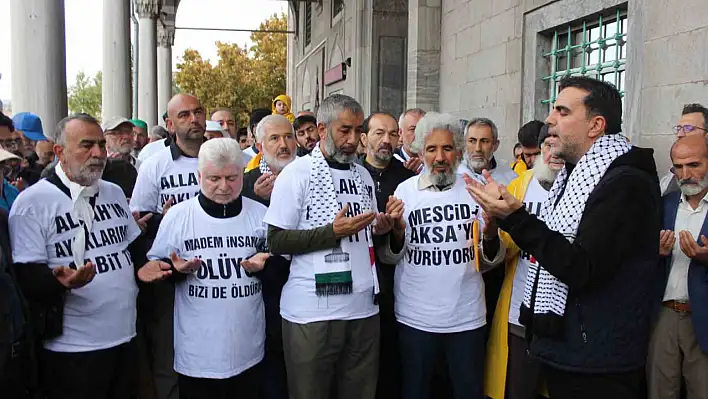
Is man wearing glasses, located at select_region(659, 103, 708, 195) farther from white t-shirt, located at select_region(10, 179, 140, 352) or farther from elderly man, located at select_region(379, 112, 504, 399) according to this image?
white t-shirt, located at select_region(10, 179, 140, 352)

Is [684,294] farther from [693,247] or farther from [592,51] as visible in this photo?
[592,51]

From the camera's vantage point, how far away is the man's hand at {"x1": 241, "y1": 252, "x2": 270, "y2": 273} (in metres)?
3.03

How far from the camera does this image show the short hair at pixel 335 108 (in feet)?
10.5

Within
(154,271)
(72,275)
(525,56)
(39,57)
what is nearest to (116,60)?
(39,57)

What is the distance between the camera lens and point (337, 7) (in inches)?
608

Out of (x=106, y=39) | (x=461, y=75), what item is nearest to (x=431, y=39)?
(x=461, y=75)

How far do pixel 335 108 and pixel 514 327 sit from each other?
1.57 metres

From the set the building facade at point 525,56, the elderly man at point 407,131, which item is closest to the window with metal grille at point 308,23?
the building facade at point 525,56

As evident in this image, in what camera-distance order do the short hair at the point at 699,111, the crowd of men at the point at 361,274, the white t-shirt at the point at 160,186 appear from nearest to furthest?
the crowd of men at the point at 361,274
the short hair at the point at 699,111
the white t-shirt at the point at 160,186

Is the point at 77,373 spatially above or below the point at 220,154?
below

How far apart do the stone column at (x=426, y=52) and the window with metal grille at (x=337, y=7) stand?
5972mm

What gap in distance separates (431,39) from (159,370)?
21.8 feet

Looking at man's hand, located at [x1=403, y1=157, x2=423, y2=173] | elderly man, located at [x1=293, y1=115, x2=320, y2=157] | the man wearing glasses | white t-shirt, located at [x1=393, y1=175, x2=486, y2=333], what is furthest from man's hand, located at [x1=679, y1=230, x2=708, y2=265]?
elderly man, located at [x1=293, y1=115, x2=320, y2=157]

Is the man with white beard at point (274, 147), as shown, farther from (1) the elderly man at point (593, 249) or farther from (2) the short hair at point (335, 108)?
(1) the elderly man at point (593, 249)
